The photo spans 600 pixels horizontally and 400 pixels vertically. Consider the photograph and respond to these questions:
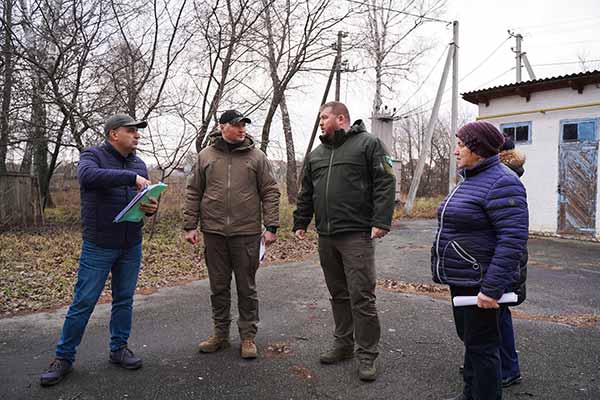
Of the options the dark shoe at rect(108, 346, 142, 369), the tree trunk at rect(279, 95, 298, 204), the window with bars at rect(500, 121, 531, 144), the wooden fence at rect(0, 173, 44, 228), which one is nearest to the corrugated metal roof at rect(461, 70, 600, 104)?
the window with bars at rect(500, 121, 531, 144)

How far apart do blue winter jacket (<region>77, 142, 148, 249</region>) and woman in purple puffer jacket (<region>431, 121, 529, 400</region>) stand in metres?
2.21

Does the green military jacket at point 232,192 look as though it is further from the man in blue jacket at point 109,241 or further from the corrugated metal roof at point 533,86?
the corrugated metal roof at point 533,86

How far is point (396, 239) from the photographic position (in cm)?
1115

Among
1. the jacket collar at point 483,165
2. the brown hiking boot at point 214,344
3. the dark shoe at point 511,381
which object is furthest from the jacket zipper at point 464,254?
the brown hiking boot at point 214,344

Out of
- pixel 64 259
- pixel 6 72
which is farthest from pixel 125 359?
pixel 6 72

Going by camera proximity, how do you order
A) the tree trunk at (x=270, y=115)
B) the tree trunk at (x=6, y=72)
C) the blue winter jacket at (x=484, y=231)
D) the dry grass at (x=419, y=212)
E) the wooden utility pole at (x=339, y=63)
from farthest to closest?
the dry grass at (x=419, y=212) → the wooden utility pole at (x=339, y=63) → the tree trunk at (x=270, y=115) → the tree trunk at (x=6, y=72) → the blue winter jacket at (x=484, y=231)

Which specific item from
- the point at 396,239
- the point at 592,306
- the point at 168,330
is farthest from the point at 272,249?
the point at 592,306

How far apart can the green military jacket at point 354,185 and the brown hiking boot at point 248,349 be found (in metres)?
1.09

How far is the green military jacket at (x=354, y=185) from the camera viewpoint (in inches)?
124

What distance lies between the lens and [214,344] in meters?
3.63

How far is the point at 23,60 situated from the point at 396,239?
9531mm

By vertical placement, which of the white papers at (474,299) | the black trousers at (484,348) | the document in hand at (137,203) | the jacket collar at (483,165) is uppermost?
the jacket collar at (483,165)

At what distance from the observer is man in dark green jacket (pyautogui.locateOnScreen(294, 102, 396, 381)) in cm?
318

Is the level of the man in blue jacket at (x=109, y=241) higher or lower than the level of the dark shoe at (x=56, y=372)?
higher
